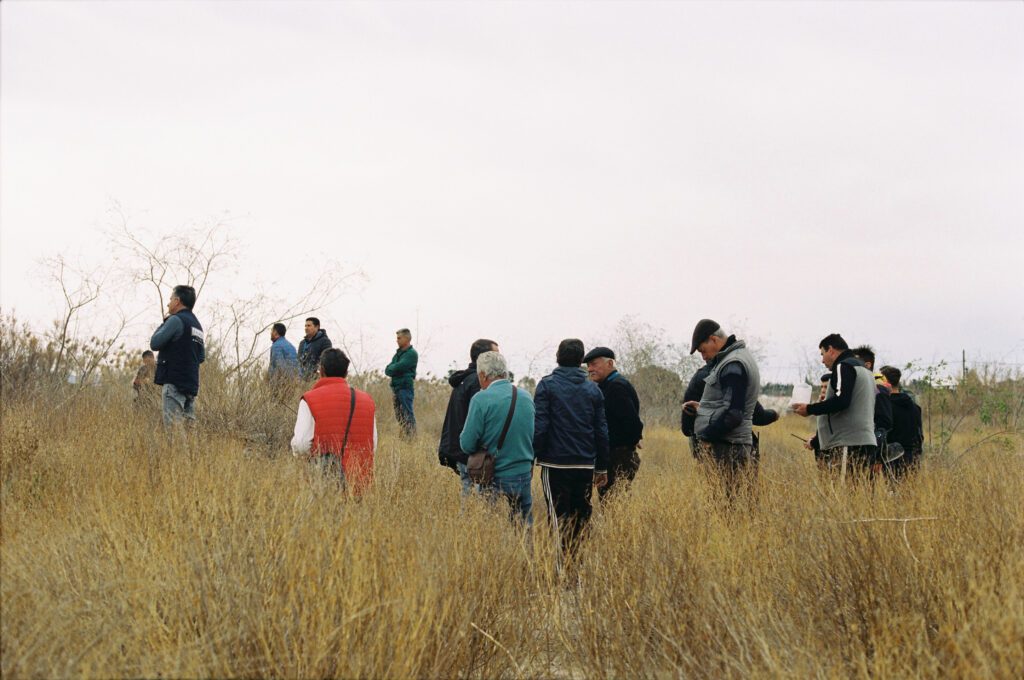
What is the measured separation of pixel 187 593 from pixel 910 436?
8220mm

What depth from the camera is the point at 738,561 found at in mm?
5297

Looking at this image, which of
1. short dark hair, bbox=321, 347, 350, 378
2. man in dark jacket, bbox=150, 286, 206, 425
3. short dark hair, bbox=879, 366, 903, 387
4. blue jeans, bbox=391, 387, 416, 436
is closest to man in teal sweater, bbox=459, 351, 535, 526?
short dark hair, bbox=321, 347, 350, 378

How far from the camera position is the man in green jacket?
13.8 m

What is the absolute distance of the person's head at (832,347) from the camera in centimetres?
789

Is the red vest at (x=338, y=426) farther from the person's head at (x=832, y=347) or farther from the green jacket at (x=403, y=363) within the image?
the green jacket at (x=403, y=363)

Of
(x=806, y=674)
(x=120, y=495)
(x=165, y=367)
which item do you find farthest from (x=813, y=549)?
(x=165, y=367)

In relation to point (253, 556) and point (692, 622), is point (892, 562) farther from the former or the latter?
point (253, 556)

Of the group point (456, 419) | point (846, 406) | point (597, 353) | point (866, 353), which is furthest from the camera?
point (866, 353)

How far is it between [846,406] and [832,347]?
1.76 ft

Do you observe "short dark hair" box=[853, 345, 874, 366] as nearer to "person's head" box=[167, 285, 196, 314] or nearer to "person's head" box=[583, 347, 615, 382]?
"person's head" box=[583, 347, 615, 382]

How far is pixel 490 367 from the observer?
671 centimetres

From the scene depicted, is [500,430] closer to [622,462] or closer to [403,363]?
[622,462]

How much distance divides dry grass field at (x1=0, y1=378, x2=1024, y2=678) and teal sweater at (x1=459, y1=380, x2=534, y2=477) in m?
0.54

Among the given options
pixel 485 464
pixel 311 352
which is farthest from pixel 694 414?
pixel 311 352
